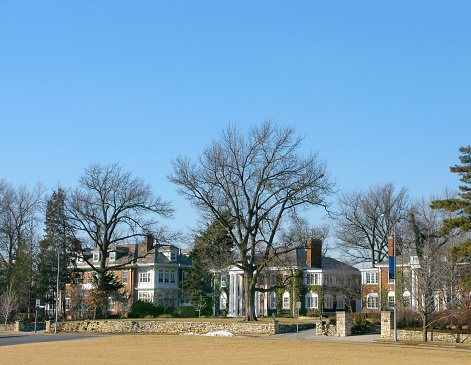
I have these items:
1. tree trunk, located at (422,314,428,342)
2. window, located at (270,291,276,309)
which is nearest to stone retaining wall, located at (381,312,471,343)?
tree trunk, located at (422,314,428,342)

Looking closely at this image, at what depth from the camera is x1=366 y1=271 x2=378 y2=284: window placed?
58356 mm

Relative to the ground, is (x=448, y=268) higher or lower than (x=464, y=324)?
higher

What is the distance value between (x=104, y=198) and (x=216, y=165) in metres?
17.4

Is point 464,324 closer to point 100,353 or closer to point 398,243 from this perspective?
point 398,243

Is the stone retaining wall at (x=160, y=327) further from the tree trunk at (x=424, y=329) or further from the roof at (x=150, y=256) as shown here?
the roof at (x=150, y=256)

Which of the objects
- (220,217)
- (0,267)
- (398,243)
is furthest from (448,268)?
(0,267)

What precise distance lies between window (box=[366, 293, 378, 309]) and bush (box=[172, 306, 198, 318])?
18.6 meters

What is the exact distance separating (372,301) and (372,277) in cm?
250

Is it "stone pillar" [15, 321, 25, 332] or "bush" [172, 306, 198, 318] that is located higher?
"bush" [172, 306, 198, 318]

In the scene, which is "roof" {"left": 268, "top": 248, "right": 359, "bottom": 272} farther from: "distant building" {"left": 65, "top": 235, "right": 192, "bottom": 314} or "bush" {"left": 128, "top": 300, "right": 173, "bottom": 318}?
"distant building" {"left": 65, "top": 235, "right": 192, "bottom": 314}

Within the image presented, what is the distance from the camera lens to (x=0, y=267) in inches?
2453

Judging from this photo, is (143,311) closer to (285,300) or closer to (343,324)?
(285,300)

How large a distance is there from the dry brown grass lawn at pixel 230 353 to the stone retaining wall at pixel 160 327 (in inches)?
306

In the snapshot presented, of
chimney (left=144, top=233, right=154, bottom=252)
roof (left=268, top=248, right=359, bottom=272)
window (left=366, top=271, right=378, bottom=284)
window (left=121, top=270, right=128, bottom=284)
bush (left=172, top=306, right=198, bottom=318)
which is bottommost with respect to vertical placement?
bush (left=172, top=306, right=198, bottom=318)
